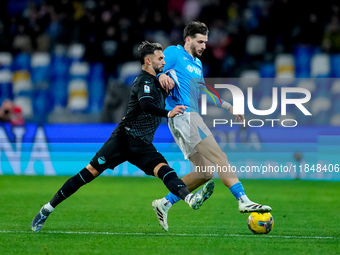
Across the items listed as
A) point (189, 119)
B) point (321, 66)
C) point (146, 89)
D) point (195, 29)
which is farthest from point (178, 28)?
point (146, 89)

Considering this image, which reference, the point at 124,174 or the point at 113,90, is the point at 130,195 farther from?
the point at 113,90

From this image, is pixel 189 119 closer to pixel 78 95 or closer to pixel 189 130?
pixel 189 130

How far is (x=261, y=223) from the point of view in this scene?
744 centimetres

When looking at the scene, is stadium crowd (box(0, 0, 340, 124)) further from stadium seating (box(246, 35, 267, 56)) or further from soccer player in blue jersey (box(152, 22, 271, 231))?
soccer player in blue jersey (box(152, 22, 271, 231))

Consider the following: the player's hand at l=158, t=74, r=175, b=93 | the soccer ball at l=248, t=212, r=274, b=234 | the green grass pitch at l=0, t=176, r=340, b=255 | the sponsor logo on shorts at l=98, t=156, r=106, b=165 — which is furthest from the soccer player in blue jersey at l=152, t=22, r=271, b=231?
the sponsor logo on shorts at l=98, t=156, r=106, b=165

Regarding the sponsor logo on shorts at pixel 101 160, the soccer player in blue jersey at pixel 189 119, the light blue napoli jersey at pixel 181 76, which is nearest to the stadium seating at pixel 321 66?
the soccer player in blue jersey at pixel 189 119

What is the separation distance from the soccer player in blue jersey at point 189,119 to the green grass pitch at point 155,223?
533 millimetres

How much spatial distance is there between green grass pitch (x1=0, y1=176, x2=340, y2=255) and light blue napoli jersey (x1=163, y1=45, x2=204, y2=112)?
1.43 metres

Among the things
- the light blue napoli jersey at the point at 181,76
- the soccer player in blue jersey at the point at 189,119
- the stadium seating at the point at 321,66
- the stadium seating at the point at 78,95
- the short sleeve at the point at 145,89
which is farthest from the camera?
the stadium seating at the point at 78,95

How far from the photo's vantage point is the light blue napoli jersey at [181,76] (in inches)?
321

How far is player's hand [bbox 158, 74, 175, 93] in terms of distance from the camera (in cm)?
751

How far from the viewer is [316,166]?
14680 mm

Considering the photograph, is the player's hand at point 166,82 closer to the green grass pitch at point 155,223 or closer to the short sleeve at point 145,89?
the short sleeve at point 145,89

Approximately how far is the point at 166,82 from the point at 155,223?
1.97 metres
